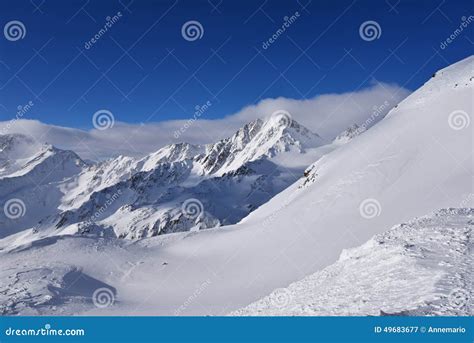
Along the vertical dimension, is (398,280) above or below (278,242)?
below

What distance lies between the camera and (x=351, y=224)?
1677 inches

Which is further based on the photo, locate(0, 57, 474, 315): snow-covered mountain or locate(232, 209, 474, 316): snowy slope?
locate(0, 57, 474, 315): snow-covered mountain

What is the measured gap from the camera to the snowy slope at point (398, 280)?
13.2m

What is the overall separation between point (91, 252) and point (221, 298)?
19.3m

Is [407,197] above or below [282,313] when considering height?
above

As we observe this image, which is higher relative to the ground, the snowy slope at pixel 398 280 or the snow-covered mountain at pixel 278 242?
the snow-covered mountain at pixel 278 242

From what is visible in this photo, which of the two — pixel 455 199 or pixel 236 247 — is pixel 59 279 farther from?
pixel 455 199

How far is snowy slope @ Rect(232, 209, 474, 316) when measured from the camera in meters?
13.2

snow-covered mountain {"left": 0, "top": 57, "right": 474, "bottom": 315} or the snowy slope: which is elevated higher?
snow-covered mountain {"left": 0, "top": 57, "right": 474, "bottom": 315}

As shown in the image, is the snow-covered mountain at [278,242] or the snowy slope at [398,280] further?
the snow-covered mountain at [278,242]

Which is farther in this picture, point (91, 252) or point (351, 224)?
point (91, 252)

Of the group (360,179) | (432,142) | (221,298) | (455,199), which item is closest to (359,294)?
(221,298)

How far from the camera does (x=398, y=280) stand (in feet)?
51.4

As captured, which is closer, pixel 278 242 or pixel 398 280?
pixel 398 280
